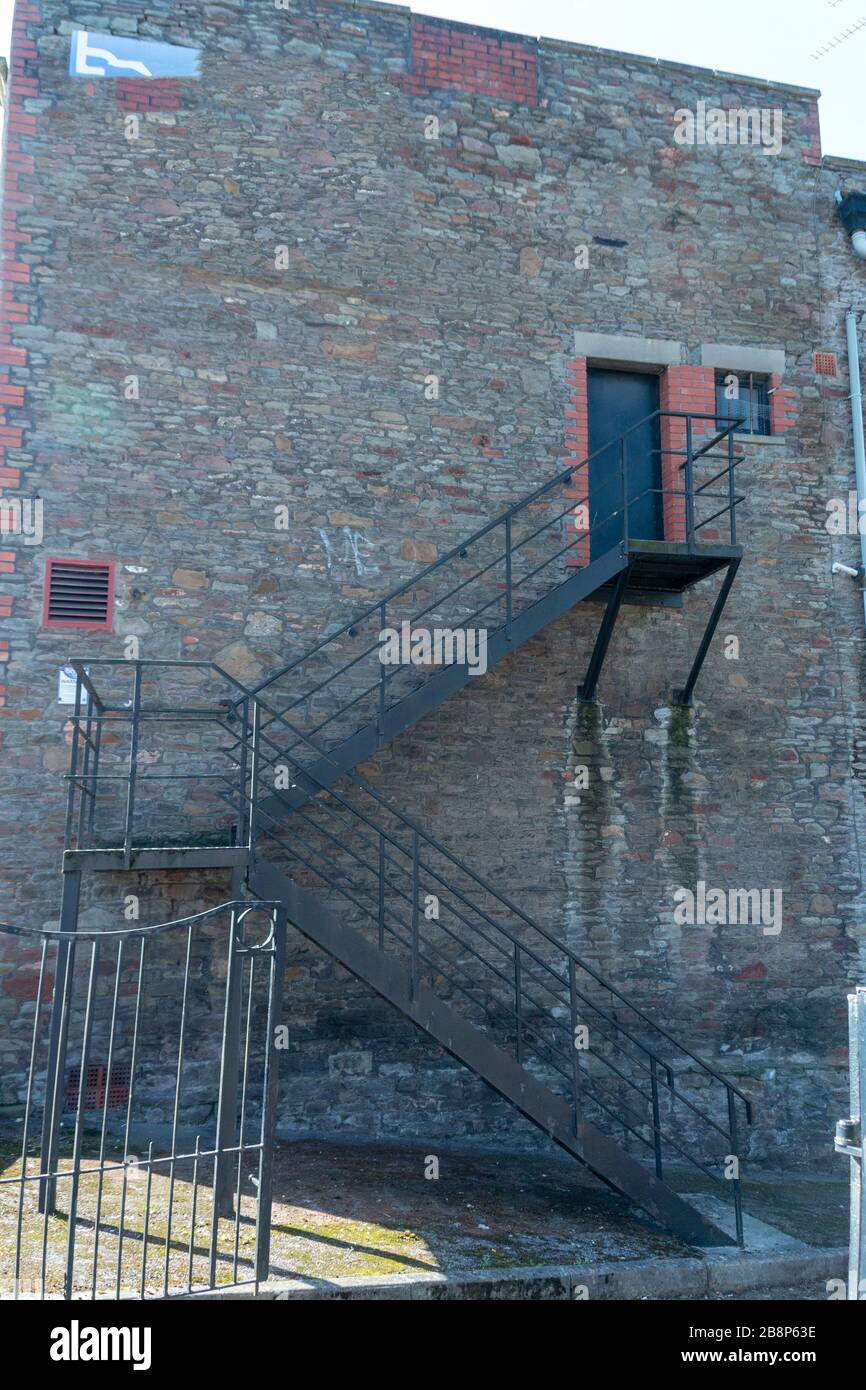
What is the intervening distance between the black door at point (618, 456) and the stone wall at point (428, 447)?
0.40m

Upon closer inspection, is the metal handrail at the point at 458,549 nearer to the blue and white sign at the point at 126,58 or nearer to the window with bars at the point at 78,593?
the window with bars at the point at 78,593

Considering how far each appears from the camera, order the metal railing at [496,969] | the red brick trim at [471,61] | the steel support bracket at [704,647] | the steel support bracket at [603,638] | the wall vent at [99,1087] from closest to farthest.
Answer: the wall vent at [99,1087]
the metal railing at [496,969]
the steel support bracket at [603,638]
the steel support bracket at [704,647]
the red brick trim at [471,61]

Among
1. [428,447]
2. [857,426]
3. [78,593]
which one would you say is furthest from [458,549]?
[857,426]

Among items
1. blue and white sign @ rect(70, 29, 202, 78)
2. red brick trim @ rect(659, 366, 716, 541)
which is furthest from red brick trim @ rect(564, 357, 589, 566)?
blue and white sign @ rect(70, 29, 202, 78)

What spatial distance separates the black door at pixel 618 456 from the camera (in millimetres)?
9953

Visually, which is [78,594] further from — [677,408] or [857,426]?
[857,426]

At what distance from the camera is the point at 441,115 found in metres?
9.93

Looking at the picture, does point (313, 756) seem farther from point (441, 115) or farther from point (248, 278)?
point (441, 115)

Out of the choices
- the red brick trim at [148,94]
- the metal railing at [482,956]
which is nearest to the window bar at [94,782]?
the metal railing at [482,956]

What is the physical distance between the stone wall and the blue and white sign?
0.14 m

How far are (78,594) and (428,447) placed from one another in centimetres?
321

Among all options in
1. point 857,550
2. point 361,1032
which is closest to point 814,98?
point 857,550

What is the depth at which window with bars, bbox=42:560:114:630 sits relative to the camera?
333 inches

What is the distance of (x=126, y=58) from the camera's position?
9156 millimetres
